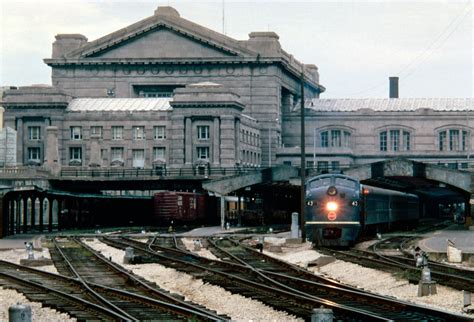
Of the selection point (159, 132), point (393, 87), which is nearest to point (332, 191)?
point (159, 132)

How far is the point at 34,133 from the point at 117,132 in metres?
10.6

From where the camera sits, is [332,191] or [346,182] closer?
[332,191]

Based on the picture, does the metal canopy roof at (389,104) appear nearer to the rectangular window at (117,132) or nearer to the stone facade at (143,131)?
the stone facade at (143,131)

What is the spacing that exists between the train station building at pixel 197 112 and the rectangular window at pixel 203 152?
0.14 metres

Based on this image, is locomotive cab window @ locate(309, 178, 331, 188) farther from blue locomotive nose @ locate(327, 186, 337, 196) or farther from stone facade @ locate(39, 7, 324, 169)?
stone facade @ locate(39, 7, 324, 169)

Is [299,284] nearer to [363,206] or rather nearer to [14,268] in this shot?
[14,268]

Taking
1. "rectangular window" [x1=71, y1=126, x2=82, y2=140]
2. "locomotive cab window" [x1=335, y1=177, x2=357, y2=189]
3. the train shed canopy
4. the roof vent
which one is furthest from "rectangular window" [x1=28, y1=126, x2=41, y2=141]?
"locomotive cab window" [x1=335, y1=177, x2=357, y2=189]

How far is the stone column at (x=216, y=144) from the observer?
396 feet

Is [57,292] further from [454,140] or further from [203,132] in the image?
→ [454,140]

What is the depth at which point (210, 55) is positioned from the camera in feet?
452

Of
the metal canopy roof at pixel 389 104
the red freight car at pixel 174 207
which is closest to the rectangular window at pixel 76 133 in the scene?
the metal canopy roof at pixel 389 104

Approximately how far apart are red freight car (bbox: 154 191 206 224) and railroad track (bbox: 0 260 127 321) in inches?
1827

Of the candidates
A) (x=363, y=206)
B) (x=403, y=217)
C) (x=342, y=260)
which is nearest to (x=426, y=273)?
(x=342, y=260)

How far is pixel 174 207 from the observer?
268ft
